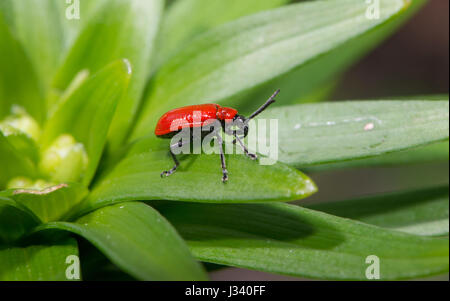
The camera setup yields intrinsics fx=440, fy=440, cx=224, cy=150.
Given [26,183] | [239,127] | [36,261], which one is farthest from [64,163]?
[239,127]

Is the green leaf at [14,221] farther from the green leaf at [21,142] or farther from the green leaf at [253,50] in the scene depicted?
the green leaf at [253,50]

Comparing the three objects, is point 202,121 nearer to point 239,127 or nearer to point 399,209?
point 239,127

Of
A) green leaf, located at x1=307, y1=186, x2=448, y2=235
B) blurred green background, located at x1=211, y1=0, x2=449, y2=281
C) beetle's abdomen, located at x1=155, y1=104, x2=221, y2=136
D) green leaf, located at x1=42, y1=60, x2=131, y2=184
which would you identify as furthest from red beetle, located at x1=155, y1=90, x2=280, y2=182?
blurred green background, located at x1=211, y1=0, x2=449, y2=281

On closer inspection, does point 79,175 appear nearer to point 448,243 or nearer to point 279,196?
point 279,196

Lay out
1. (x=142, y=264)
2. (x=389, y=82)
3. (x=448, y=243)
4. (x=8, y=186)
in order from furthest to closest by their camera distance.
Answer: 1. (x=389, y=82)
2. (x=8, y=186)
3. (x=448, y=243)
4. (x=142, y=264)

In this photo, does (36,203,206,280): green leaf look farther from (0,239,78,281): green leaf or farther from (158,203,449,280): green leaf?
(158,203,449,280): green leaf

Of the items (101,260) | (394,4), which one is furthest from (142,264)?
(394,4)
